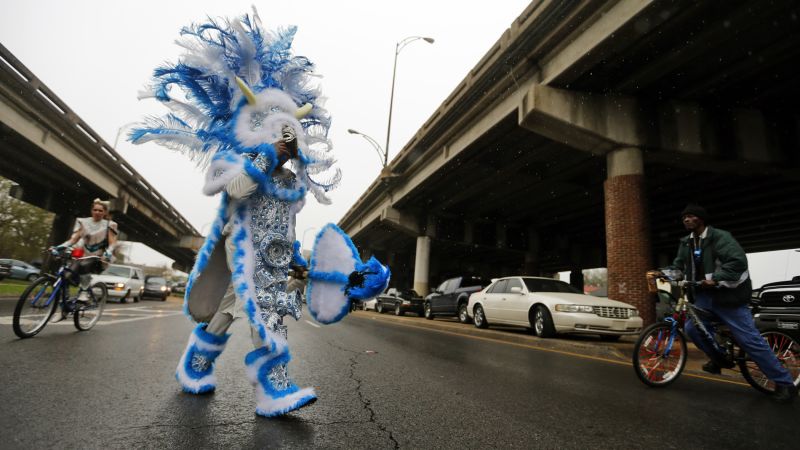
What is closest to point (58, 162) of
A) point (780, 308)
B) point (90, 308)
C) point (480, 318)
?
point (90, 308)

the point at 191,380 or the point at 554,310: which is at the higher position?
the point at 554,310

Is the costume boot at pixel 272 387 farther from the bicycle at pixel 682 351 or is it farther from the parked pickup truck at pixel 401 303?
the parked pickup truck at pixel 401 303

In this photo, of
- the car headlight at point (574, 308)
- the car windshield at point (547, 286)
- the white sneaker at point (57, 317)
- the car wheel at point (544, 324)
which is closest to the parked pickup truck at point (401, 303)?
the car windshield at point (547, 286)

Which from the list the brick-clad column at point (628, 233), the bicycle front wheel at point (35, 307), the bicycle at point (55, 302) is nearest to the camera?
the bicycle front wheel at point (35, 307)

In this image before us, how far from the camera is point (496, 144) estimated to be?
1548cm

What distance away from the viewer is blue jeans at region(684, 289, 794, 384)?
4070 mm

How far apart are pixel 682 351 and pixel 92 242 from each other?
746cm

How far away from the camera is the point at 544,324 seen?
934 cm

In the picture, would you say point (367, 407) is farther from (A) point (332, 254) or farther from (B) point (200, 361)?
(B) point (200, 361)

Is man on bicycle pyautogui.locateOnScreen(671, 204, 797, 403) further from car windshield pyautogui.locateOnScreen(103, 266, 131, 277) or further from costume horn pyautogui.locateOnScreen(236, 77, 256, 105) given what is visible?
car windshield pyautogui.locateOnScreen(103, 266, 131, 277)

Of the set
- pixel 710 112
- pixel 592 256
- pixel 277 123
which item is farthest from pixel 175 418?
pixel 592 256

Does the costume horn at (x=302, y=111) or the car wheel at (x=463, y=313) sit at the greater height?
the costume horn at (x=302, y=111)

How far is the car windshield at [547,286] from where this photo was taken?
10562 millimetres

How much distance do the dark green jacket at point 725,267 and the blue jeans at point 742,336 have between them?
0.09 meters
